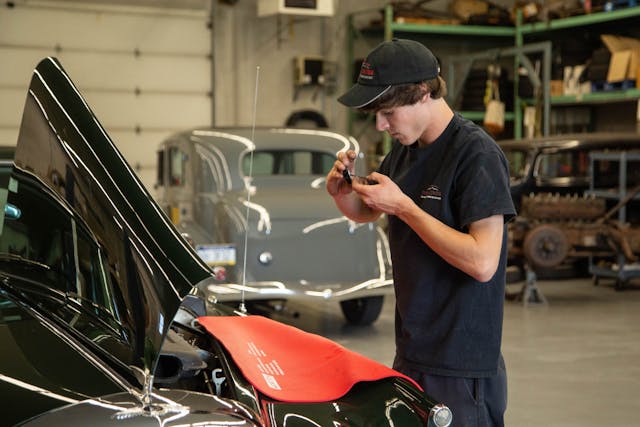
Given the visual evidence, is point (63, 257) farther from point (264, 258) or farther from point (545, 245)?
point (545, 245)

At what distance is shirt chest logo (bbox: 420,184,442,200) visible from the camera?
2.35 meters

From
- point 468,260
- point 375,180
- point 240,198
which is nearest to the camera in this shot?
point 468,260

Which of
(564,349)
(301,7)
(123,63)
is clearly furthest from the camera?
(123,63)

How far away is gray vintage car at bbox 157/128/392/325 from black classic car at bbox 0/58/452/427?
11.3ft

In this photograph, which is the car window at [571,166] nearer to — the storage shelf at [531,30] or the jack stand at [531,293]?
the jack stand at [531,293]

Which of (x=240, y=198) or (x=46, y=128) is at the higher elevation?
(x=46, y=128)

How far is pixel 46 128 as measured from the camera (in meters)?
2.34

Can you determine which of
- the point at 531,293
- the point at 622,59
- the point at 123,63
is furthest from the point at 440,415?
the point at 123,63

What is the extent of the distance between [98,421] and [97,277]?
0.57 meters

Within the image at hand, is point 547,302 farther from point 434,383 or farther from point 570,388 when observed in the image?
point 434,383

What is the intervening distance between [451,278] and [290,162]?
17.3 feet

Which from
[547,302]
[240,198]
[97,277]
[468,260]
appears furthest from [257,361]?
[547,302]

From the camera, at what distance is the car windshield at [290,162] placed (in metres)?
7.52

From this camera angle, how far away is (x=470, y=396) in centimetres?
238
